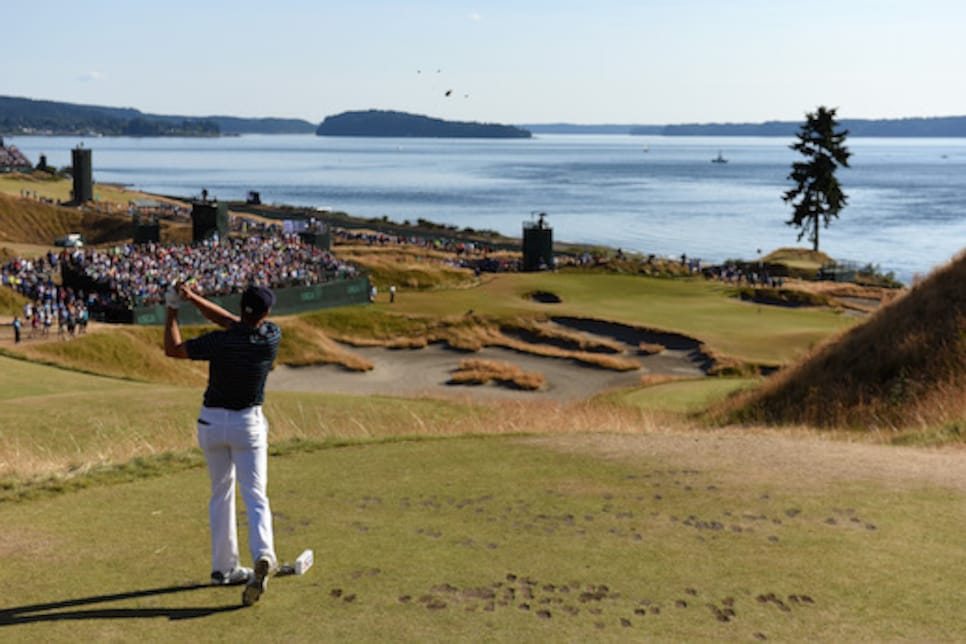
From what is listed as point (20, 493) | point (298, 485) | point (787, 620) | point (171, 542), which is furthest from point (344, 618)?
point (20, 493)

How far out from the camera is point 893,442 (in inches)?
598

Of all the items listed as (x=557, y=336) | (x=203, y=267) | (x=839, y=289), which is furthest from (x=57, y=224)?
(x=839, y=289)

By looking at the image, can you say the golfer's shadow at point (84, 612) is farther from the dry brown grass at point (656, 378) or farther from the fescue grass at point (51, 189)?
the fescue grass at point (51, 189)

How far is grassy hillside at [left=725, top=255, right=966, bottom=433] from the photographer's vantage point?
742 inches

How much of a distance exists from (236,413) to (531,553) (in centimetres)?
304

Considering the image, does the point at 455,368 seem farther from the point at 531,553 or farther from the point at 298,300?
the point at 531,553

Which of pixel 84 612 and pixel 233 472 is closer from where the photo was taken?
pixel 84 612

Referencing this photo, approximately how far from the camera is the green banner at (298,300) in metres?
43.6

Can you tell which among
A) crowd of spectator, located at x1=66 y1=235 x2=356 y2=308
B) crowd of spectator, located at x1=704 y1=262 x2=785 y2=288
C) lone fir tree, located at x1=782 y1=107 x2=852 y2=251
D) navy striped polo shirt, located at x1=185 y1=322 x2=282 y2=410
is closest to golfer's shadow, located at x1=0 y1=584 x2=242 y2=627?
navy striped polo shirt, located at x1=185 y1=322 x2=282 y2=410

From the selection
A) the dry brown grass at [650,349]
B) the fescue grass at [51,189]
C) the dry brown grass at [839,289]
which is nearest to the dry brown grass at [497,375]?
the dry brown grass at [650,349]

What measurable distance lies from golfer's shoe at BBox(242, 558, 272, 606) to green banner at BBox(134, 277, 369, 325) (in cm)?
3730

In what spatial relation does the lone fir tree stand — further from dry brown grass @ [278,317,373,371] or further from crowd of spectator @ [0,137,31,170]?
crowd of spectator @ [0,137,31,170]

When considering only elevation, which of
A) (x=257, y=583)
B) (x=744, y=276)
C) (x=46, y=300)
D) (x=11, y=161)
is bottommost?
(x=46, y=300)

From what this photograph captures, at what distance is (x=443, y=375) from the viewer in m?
42.4
